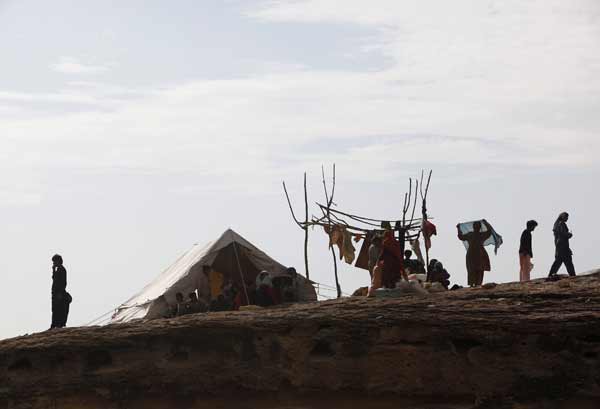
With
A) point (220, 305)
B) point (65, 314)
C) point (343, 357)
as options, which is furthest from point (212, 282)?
point (343, 357)

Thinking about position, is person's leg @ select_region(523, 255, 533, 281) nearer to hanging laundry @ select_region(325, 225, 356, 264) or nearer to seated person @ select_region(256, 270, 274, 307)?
seated person @ select_region(256, 270, 274, 307)

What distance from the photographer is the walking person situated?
20672mm

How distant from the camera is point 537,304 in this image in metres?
17.1

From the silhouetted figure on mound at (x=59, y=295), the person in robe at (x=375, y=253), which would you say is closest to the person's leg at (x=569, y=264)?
the person in robe at (x=375, y=253)

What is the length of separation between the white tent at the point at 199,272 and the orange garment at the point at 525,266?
342cm

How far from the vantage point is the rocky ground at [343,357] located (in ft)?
54.2

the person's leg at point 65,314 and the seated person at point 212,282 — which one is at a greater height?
the seated person at point 212,282

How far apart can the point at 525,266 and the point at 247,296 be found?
4.22m

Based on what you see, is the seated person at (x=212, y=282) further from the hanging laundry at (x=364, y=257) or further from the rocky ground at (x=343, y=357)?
the rocky ground at (x=343, y=357)

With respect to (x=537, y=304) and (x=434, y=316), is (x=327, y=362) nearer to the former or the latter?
(x=434, y=316)

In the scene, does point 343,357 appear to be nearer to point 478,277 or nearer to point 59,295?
point 478,277

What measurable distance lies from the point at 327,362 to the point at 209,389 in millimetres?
1623

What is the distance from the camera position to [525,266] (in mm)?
20766

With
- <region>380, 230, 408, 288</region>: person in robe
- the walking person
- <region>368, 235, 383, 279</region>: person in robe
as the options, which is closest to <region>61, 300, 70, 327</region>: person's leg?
<region>368, 235, 383, 279</region>: person in robe
